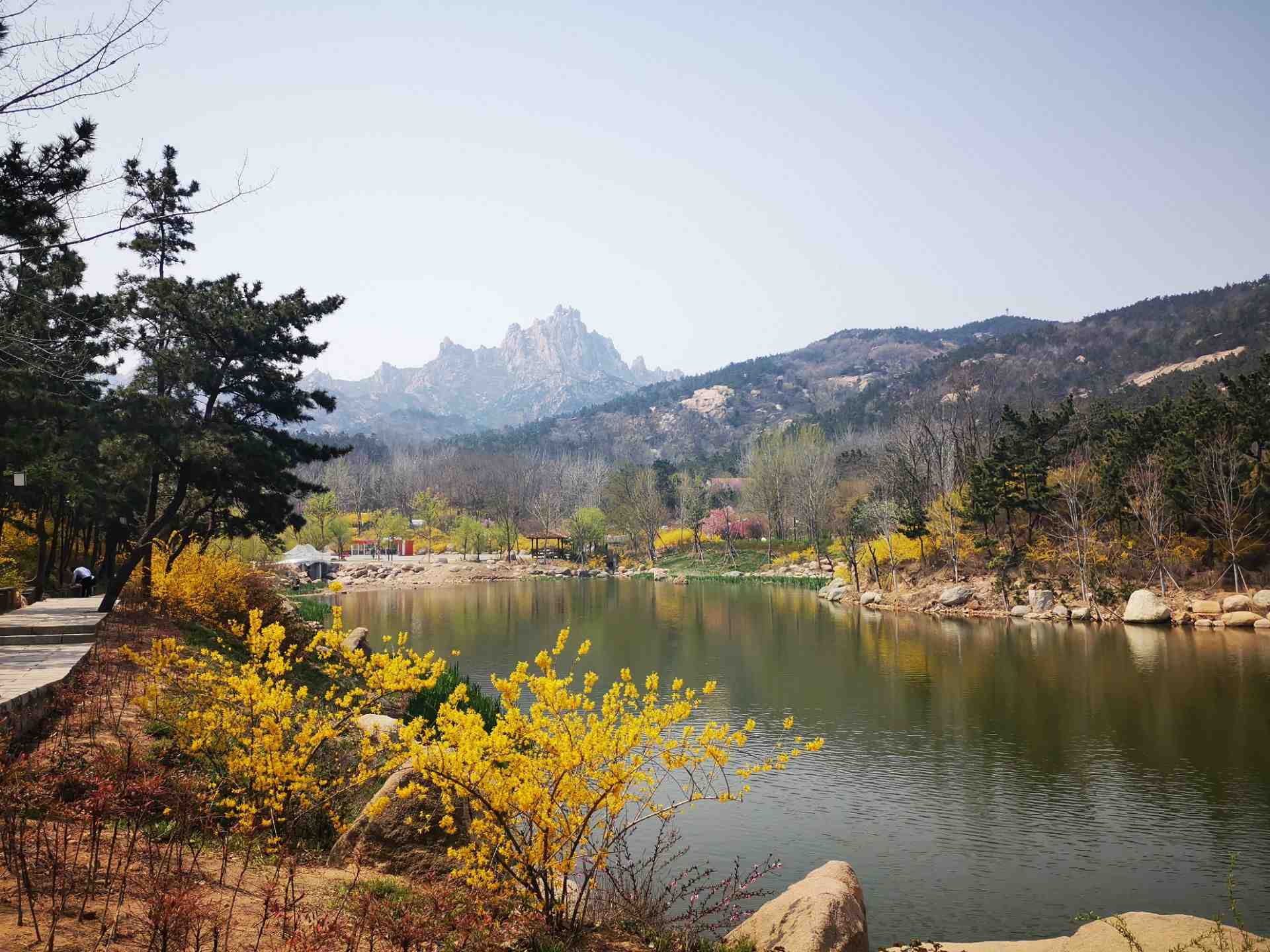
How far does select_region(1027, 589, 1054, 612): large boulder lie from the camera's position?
32.4 metres

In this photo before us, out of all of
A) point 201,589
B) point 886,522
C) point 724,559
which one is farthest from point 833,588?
point 201,589

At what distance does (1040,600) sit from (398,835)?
31784mm

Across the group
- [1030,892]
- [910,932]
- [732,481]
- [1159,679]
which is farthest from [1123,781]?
[732,481]

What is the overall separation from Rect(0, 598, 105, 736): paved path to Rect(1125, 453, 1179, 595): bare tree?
3302 centimetres

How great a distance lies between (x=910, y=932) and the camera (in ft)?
25.5

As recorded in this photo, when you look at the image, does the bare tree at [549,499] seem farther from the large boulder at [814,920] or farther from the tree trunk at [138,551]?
the large boulder at [814,920]

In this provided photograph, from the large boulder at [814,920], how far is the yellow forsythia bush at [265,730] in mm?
3579

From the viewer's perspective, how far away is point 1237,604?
91.0ft

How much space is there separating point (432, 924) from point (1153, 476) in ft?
111

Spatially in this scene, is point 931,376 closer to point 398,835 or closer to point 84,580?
point 84,580

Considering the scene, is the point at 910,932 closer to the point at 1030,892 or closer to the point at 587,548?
the point at 1030,892

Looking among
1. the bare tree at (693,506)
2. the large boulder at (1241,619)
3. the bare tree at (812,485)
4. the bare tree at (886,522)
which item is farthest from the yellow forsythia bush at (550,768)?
the bare tree at (693,506)

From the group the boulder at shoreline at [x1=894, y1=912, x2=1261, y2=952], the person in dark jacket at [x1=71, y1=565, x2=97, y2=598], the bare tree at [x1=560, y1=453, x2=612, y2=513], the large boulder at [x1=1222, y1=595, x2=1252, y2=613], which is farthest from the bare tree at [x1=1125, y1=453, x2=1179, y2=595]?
the bare tree at [x1=560, y1=453, x2=612, y2=513]

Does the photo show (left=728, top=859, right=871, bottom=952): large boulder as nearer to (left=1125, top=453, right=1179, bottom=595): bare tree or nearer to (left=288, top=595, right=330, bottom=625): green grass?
(left=288, top=595, right=330, bottom=625): green grass
